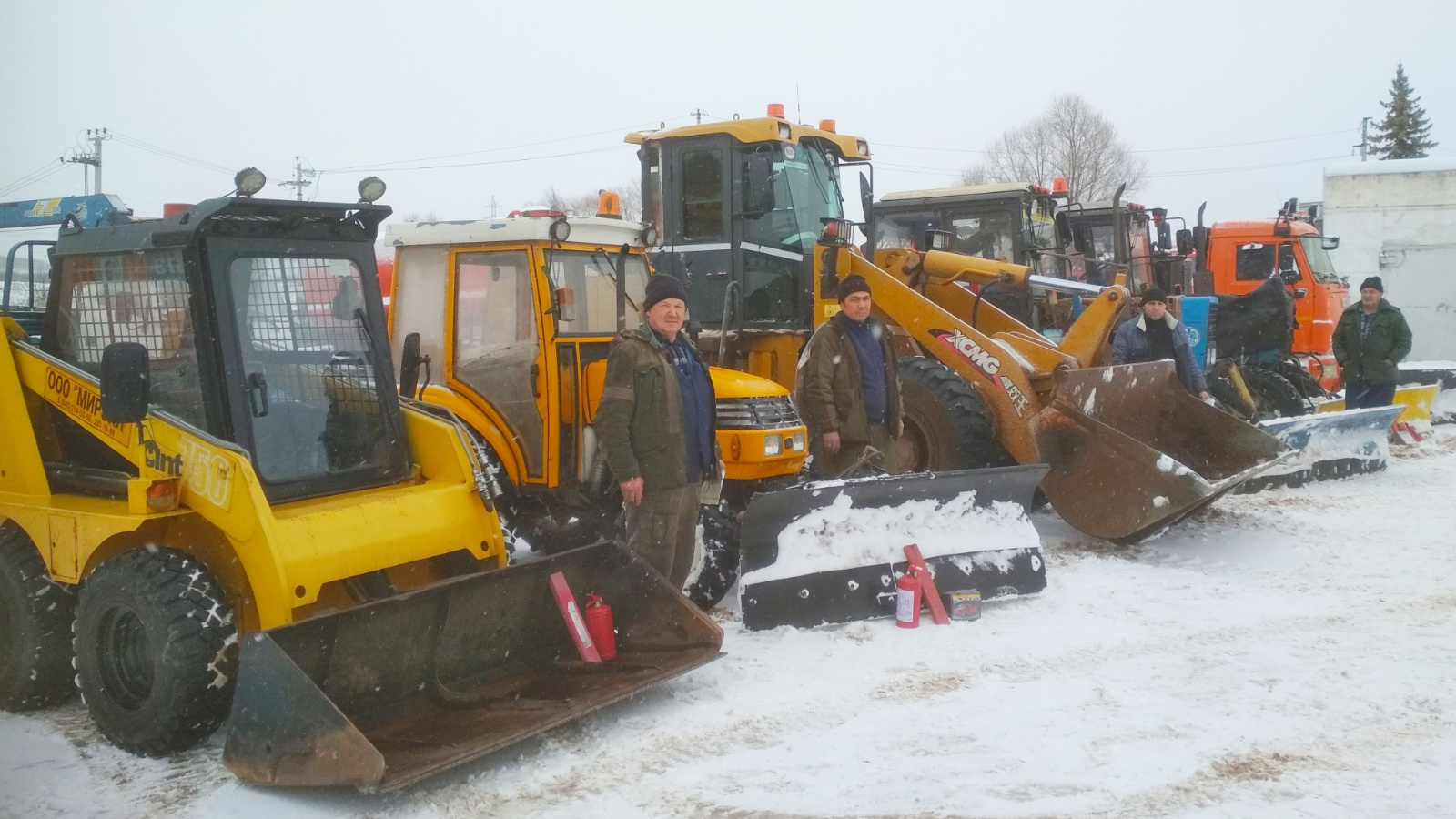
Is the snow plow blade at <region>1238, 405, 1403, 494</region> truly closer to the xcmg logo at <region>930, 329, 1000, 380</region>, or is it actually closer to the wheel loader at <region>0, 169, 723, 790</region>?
the xcmg logo at <region>930, 329, 1000, 380</region>

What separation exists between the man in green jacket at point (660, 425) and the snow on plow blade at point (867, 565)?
41 centimetres

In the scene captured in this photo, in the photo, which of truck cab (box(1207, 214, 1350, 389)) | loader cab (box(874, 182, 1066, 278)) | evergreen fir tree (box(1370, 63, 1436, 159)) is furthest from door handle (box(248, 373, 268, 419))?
evergreen fir tree (box(1370, 63, 1436, 159))

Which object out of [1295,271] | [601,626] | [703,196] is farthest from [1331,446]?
[601,626]

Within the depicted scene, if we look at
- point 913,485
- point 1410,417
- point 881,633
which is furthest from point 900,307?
point 1410,417

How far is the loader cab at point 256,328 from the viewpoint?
13.3 feet

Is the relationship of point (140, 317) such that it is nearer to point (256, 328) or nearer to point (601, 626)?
point (256, 328)

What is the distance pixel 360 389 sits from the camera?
4.57m

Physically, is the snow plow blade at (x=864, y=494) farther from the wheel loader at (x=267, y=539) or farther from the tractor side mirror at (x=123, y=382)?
the tractor side mirror at (x=123, y=382)

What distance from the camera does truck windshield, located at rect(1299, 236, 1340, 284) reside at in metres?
12.0

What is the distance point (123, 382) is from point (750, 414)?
2.81m

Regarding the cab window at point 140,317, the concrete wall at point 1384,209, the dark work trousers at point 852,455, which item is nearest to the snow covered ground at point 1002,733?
the dark work trousers at point 852,455

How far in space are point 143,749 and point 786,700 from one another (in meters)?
2.32

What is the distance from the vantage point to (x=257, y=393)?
163 inches

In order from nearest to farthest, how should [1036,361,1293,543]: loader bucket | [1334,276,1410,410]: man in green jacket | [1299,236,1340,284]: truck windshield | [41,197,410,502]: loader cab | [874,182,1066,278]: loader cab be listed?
[41,197,410,502]: loader cab, [1036,361,1293,543]: loader bucket, [1334,276,1410,410]: man in green jacket, [874,182,1066,278]: loader cab, [1299,236,1340,284]: truck windshield
